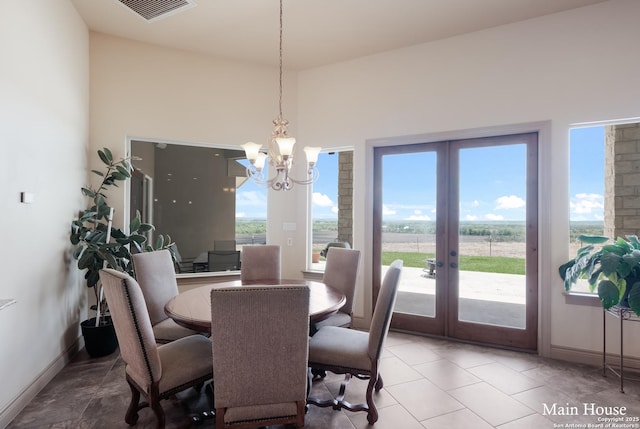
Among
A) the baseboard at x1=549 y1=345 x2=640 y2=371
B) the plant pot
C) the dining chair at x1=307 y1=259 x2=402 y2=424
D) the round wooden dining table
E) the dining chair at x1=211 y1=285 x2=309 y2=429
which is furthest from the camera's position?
the plant pot

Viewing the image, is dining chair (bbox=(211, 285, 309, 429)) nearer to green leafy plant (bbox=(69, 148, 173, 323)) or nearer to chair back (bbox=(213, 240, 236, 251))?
green leafy plant (bbox=(69, 148, 173, 323))

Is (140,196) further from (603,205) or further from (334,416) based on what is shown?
(603,205)

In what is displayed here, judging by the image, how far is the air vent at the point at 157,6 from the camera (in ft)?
10.1

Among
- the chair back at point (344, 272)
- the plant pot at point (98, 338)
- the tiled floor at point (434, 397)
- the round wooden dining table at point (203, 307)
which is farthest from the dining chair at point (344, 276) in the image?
the plant pot at point (98, 338)

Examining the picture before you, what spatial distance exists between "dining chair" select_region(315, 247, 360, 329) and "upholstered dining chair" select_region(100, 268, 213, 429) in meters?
1.37

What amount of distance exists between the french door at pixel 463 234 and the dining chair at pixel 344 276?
38.1 inches

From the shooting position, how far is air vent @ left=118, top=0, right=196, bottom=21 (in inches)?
121

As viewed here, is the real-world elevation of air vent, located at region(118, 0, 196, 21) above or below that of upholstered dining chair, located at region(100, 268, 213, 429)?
above

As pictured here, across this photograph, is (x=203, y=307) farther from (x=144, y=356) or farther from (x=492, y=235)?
(x=492, y=235)

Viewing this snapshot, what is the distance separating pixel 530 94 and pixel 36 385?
17.0 feet

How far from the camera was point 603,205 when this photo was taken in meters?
3.30

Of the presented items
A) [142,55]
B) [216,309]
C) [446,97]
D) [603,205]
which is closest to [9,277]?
[216,309]

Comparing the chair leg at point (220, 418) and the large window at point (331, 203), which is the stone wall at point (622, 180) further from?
the chair leg at point (220, 418)

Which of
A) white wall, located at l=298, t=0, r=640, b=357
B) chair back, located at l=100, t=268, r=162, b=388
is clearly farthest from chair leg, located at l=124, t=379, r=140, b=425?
white wall, located at l=298, t=0, r=640, b=357
